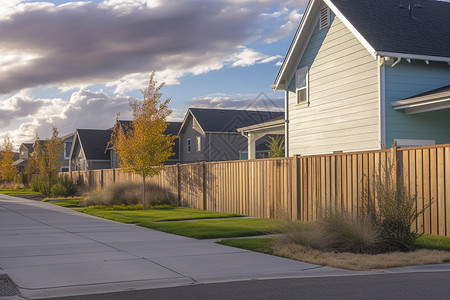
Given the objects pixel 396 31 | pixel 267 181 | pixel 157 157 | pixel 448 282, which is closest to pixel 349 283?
pixel 448 282

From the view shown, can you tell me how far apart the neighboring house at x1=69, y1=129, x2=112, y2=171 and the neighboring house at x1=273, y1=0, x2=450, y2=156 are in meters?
39.1

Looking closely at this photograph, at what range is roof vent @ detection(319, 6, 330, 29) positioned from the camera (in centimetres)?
1859

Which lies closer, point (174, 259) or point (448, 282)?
point (448, 282)

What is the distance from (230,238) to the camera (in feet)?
41.4

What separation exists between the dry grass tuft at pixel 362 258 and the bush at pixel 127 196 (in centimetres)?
1492

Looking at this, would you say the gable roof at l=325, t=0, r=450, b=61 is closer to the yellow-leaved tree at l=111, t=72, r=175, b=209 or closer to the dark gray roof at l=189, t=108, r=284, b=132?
the yellow-leaved tree at l=111, t=72, r=175, b=209

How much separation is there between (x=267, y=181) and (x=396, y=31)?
6.26 meters

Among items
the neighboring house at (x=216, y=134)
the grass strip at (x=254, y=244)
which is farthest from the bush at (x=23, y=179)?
the grass strip at (x=254, y=244)

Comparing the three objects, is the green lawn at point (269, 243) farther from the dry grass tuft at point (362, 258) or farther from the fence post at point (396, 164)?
the fence post at point (396, 164)

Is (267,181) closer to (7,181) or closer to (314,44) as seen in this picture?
(314,44)

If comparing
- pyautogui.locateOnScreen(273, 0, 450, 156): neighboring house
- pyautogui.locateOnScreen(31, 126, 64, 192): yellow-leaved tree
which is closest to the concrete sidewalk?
pyautogui.locateOnScreen(273, 0, 450, 156): neighboring house

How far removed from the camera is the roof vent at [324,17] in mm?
18594

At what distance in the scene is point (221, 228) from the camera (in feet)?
46.7

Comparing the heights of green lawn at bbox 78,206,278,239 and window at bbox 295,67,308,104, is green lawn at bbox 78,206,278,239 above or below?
below
